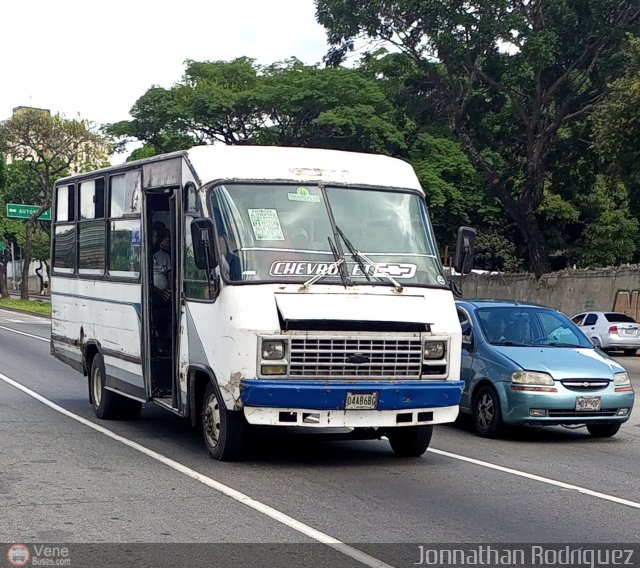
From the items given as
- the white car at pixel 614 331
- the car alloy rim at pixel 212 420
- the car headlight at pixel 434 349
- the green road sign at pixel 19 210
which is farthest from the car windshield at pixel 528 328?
the green road sign at pixel 19 210

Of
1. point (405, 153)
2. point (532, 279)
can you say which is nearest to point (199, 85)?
point (405, 153)

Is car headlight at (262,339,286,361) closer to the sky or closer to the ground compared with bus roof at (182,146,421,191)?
closer to the ground

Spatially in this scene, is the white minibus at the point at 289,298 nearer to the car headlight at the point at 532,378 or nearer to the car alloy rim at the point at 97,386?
the car alloy rim at the point at 97,386

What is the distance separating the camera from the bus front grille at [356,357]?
9.38m

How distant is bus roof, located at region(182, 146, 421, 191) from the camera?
10.2m

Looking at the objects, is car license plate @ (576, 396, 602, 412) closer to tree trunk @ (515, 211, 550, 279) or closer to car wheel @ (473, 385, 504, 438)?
car wheel @ (473, 385, 504, 438)

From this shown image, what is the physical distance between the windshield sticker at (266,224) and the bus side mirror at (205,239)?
40cm

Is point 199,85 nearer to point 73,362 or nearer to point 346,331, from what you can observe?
point 73,362

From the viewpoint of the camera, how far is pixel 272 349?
933cm

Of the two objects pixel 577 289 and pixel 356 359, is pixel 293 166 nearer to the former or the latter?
pixel 356 359

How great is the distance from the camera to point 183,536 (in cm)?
706

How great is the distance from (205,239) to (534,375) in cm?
426

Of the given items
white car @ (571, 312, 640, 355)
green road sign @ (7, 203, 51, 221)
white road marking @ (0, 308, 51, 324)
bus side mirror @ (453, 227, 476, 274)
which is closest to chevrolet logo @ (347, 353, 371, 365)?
bus side mirror @ (453, 227, 476, 274)

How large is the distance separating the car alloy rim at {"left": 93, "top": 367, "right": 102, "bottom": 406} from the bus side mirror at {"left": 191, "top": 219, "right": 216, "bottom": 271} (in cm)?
398
